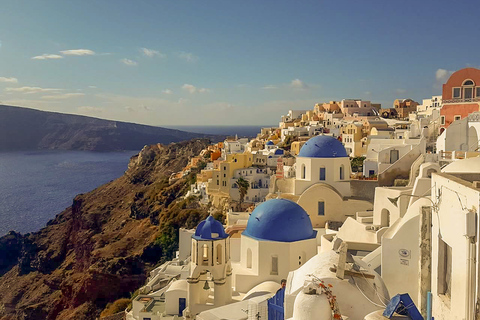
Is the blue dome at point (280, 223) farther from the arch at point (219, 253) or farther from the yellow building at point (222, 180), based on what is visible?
the yellow building at point (222, 180)

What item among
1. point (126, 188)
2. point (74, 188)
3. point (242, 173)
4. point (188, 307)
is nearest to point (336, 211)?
point (188, 307)

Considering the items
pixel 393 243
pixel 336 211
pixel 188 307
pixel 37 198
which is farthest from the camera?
pixel 37 198

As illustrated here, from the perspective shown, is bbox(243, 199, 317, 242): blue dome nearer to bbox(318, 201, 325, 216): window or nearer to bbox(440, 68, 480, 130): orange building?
bbox(318, 201, 325, 216): window

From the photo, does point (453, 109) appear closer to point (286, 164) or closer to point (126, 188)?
point (286, 164)

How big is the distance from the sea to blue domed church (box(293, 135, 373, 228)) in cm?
5296

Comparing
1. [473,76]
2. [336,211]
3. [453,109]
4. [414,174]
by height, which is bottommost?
[336,211]

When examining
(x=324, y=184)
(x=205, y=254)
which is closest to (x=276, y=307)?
(x=205, y=254)

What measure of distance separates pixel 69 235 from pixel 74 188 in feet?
146

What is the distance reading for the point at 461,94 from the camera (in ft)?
79.8

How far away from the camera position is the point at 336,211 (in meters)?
20.2

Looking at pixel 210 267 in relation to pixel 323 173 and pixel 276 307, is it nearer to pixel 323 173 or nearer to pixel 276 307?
pixel 276 307

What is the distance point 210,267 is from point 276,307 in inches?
172

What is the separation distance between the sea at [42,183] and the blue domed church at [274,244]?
56078mm

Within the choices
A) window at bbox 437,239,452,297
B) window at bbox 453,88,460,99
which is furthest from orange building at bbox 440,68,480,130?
window at bbox 437,239,452,297
